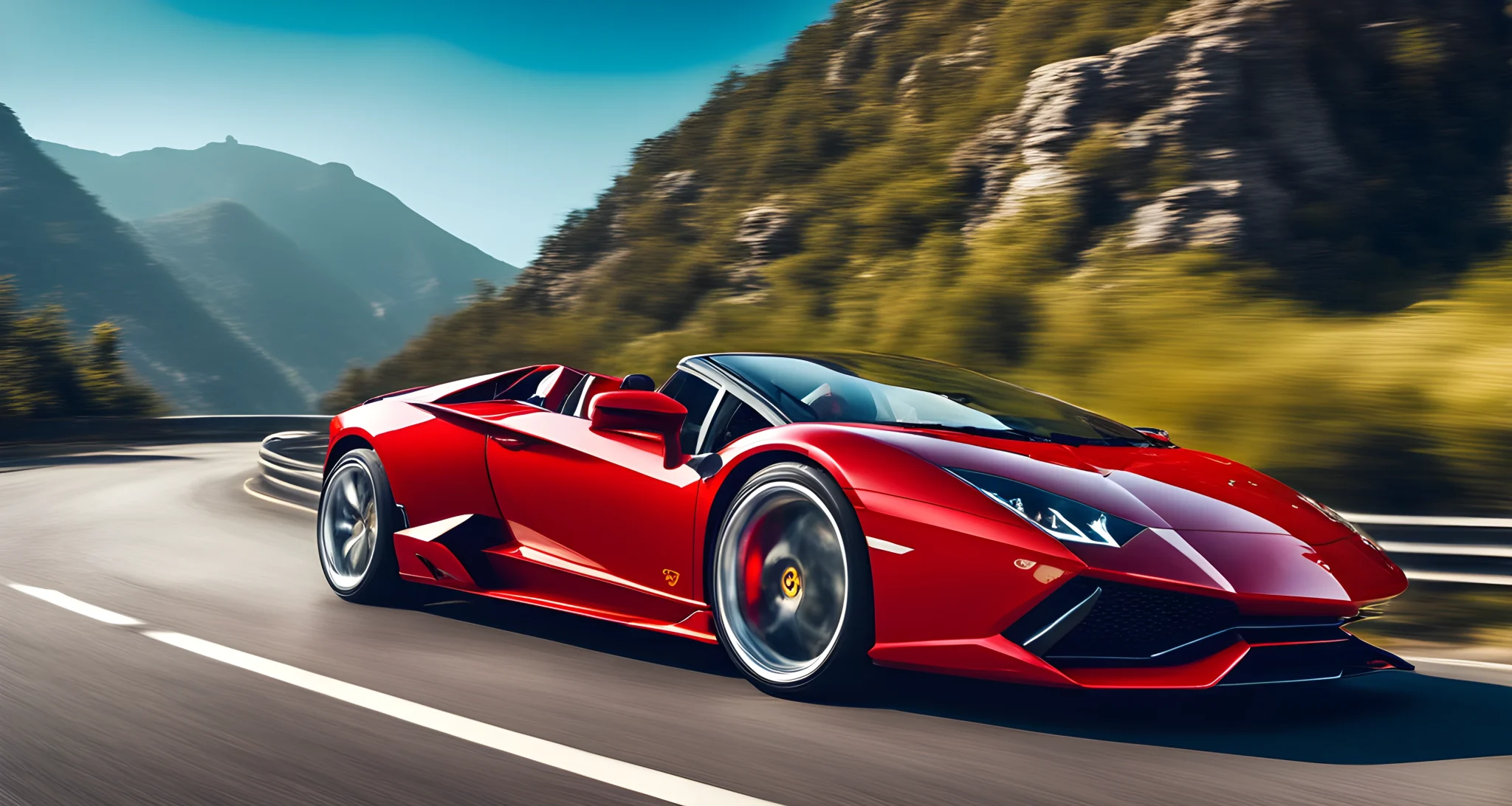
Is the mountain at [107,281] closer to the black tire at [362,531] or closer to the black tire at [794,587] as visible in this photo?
the black tire at [362,531]

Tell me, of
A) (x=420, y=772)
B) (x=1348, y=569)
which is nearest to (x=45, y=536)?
(x=420, y=772)

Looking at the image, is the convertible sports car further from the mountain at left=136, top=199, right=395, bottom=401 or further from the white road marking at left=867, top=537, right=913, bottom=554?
the mountain at left=136, top=199, right=395, bottom=401

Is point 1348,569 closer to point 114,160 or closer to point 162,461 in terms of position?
point 162,461

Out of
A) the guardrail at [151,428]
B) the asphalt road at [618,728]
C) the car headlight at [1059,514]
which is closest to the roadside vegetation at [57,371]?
the guardrail at [151,428]

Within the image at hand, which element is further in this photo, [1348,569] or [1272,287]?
[1272,287]

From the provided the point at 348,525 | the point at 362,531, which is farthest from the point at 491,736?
the point at 348,525

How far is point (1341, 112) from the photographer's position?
14.8 meters

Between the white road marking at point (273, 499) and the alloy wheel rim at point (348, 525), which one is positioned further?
the white road marking at point (273, 499)

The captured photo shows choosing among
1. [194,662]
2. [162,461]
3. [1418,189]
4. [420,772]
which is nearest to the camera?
[420,772]

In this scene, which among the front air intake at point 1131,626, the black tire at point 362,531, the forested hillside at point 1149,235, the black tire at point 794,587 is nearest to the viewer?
the front air intake at point 1131,626

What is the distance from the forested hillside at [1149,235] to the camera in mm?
7039

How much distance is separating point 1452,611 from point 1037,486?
8.57 ft

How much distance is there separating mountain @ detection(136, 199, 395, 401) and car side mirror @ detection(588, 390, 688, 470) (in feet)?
395

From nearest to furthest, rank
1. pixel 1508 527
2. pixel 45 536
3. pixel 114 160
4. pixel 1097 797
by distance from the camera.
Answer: pixel 1097 797
pixel 1508 527
pixel 45 536
pixel 114 160
